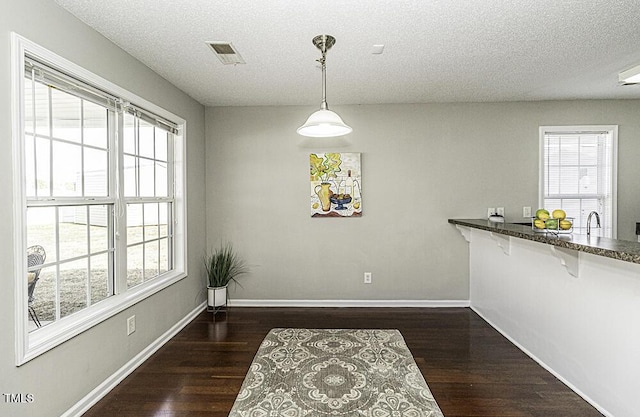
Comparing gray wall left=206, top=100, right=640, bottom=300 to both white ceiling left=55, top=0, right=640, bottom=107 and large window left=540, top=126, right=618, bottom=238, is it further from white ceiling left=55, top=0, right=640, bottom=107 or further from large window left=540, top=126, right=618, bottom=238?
white ceiling left=55, top=0, right=640, bottom=107

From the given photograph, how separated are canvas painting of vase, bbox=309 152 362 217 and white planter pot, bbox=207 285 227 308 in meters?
1.42

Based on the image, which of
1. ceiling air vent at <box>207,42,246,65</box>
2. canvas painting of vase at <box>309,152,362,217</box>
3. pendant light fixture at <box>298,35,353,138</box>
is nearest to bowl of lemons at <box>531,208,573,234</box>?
pendant light fixture at <box>298,35,353,138</box>

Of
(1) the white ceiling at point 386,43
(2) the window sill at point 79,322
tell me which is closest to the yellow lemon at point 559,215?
(1) the white ceiling at point 386,43

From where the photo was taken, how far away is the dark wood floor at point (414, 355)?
7.63ft

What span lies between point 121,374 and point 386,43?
10.2 ft

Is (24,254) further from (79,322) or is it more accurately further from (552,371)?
(552,371)

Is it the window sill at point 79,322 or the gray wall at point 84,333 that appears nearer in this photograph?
the gray wall at point 84,333

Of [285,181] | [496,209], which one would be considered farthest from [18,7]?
[496,209]

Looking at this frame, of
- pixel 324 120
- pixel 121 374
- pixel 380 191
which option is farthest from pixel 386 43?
pixel 121 374

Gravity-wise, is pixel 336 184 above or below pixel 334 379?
above

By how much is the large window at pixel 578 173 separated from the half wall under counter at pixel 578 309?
1.37m

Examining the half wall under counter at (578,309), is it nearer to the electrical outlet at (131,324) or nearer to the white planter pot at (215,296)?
the white planter pot at (215,296)

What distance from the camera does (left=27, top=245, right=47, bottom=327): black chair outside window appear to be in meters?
2.05

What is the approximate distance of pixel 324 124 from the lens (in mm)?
2490
